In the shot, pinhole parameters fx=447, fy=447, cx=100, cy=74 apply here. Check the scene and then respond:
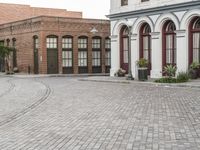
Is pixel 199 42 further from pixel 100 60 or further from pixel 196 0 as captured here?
pixel 100 60

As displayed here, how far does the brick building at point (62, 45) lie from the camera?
4228cm

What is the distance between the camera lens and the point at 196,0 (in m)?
26.1

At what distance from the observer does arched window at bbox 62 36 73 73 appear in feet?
141

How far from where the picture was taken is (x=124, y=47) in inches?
1308

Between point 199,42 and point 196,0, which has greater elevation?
point 196,0

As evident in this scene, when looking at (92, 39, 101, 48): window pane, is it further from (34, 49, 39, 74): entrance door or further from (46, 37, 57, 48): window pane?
(34, 49, 39, 74): entrance door

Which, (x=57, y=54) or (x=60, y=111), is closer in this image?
(x=60, y=111)

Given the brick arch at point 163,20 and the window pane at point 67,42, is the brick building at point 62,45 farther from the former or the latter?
the brick arch at point 163,20

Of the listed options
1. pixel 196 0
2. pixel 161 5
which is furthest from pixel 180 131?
pixel 161 5

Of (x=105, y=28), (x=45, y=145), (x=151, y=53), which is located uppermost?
(x=105, y=28)

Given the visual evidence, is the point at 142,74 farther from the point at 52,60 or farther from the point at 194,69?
the point at 52,60

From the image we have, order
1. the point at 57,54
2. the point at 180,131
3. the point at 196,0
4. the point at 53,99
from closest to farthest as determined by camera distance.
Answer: the point at 180,131 → the point at 53,99 → the point at 196,0 → the point at 57,54

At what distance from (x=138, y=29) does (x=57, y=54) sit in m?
13.6

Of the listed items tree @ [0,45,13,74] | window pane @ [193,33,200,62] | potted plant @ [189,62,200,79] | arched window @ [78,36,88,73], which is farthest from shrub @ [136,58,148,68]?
tree @ [0,45,13,74]
